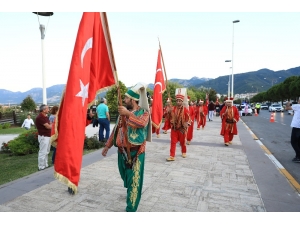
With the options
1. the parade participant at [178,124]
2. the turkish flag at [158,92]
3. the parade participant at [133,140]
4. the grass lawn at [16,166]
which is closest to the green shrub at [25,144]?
the grass lawn at [16,166]

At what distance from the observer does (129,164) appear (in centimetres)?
341

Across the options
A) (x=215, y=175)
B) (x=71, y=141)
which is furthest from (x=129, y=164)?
(x=215, y=175)

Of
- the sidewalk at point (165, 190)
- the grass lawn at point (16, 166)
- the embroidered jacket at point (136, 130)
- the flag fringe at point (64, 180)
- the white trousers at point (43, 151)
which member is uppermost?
the embroidered jacket at point (136, 130)

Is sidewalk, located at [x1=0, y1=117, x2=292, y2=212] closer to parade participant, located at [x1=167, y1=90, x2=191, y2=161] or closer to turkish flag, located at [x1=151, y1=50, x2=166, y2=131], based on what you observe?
parade participant, located at [x1=167, y1=90, x2=191, y2=161]

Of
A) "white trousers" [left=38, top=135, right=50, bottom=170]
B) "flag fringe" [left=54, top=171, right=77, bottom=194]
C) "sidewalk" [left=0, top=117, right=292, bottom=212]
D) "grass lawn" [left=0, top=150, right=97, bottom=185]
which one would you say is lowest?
"grass lawn" [left=0, top=150, right=97, bottom=185]

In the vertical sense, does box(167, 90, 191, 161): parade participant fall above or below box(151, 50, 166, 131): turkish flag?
below

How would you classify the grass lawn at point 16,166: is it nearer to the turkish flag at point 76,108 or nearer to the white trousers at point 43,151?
the white trousers at point 43,151

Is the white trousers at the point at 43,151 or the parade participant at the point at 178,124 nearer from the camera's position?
the white trousers at the point at 43,151

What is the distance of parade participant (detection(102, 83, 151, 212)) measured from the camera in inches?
130

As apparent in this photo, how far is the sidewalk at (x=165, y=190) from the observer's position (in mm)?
3592

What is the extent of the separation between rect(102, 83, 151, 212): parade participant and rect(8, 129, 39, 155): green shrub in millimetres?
5731

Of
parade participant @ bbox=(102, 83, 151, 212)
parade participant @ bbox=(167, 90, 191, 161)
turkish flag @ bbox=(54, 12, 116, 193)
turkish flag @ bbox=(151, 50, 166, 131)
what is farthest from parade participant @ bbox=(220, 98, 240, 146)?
turkish flag @ bbox=(54, 12, 116, 193)

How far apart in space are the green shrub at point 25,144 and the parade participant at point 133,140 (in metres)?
5.73

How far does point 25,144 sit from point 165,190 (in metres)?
5.81
